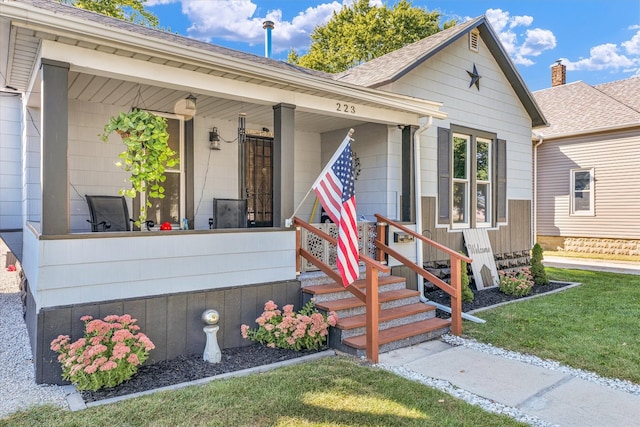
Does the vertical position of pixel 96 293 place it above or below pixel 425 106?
below

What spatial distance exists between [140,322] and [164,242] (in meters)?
0.78

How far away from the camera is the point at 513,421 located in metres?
2.99

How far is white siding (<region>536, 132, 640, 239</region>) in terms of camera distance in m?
11.9

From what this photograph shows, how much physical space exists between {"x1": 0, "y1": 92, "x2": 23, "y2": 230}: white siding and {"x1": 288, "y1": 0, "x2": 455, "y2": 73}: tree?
19129mm

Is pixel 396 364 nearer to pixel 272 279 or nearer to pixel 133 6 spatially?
A: pixel 272 279

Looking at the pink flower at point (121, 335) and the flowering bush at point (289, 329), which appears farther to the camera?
the flowering bush at point (289, 329)

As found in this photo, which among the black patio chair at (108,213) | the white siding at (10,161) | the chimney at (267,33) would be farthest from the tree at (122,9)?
the black patio chair at (108,213)

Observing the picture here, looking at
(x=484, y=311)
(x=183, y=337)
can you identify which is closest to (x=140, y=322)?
(x=183, y=337)

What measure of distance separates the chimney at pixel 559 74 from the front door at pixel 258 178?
14430 millimetres

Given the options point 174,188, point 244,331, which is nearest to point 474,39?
point 174,188

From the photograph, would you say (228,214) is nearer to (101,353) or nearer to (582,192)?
(101,353)

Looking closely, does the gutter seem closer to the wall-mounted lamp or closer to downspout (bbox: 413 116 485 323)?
downspout (bbox: 413 116 485 323)

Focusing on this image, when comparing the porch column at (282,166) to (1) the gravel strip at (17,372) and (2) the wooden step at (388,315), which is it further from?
(1) the gravel strip at (17,372)

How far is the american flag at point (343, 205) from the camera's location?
4.17 m
